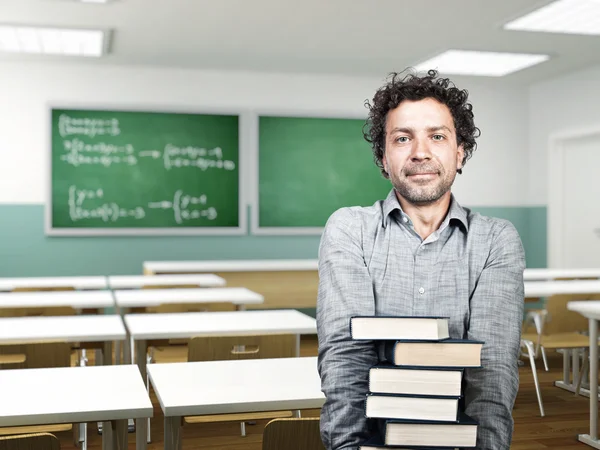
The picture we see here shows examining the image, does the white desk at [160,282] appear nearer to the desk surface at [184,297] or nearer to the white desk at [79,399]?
the desk surface at [184,297]

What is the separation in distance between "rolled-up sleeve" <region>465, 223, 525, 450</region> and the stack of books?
0.10 m

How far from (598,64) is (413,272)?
20.3 feet

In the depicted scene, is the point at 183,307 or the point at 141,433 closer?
the point at 141,433

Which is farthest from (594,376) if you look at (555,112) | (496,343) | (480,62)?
(555,112)

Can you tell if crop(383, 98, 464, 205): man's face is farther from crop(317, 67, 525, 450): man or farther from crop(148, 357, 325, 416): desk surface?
crop(148, 357, 325, 416): desk surface

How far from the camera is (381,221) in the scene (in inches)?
58.2

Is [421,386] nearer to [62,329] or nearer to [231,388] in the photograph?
[231,388]

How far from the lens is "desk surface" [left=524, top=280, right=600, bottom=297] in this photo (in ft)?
13.9

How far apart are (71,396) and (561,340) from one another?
321 cm

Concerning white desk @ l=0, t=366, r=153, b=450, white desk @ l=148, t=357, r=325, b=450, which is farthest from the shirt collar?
white desk @ l=0, t=366, r=153, b=450

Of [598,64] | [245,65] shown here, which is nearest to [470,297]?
[245,65]

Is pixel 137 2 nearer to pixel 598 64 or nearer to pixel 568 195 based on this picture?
pixel 598 64

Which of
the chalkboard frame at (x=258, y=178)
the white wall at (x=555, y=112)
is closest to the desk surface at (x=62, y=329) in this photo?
the chalkboard frame at (x=258, y=178)

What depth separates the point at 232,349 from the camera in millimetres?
2592
